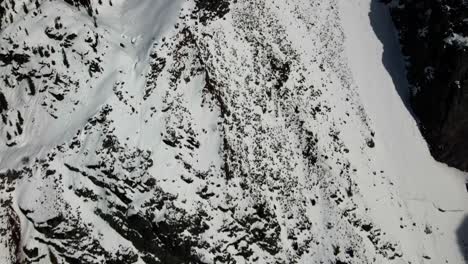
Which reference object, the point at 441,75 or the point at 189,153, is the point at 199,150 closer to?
the point at 189,153

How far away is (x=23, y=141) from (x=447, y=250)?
22134mm

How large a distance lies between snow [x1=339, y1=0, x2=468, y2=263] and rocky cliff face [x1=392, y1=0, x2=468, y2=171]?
0.70 meters

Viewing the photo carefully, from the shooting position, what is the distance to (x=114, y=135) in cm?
2503

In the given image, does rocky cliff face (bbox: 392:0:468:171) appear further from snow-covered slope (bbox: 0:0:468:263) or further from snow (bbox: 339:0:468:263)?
snow-covered slope (bbox: 0:0:468:263)

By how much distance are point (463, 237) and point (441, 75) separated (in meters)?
9.10

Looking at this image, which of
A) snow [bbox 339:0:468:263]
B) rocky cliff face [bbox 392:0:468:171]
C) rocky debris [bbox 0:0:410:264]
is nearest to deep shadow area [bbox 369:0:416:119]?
snow [bbox 339:0:468:263]

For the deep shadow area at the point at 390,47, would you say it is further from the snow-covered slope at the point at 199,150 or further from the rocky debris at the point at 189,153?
the rocky debris at the point at 189,153

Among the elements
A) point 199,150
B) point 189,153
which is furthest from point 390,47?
point 189,153

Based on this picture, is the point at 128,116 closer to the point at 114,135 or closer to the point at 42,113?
the point at 114,135

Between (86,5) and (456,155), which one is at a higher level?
(86,5)

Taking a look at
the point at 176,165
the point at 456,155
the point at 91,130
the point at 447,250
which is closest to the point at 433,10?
the point at 456,155

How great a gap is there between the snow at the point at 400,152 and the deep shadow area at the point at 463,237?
0.19 metres

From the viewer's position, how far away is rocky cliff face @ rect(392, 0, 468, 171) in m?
30.6

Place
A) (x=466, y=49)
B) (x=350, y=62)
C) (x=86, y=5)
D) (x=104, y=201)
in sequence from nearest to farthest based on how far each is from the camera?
(x=104, y=201), (x=86, y=5), (x=466, y=49), (x=350, y=62)
